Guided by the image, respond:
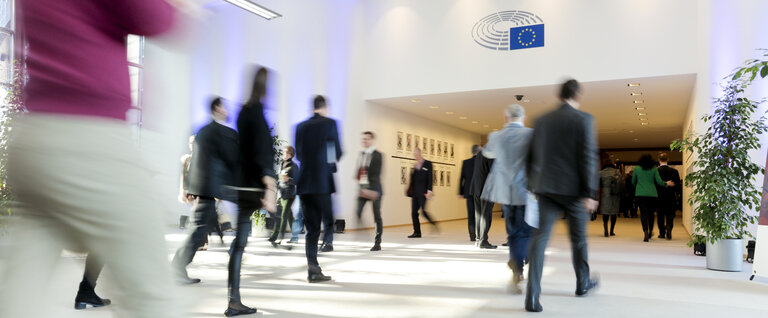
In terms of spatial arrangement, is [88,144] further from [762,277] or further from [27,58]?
[762,277]

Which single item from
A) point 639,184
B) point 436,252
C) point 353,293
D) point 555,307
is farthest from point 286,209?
point 639,184

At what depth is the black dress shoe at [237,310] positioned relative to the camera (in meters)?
3.62

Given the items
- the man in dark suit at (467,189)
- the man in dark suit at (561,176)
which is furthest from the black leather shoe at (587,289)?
the man in dark suit at (467,189)

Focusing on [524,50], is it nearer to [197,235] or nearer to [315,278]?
[315,278]

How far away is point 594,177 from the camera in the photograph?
4004mm

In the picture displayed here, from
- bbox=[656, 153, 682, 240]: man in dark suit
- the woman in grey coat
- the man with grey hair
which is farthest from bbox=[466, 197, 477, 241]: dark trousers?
the man with grey hair

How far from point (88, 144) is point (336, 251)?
6703mm

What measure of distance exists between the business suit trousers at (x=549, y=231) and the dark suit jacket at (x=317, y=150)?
1.87 m

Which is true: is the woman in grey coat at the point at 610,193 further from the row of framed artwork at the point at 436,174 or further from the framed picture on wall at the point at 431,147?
the framed picture on wall at the point at 431,147

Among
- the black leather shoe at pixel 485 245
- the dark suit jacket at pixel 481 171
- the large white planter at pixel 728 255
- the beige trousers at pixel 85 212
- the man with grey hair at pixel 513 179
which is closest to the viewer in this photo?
the beige trousers at pixel 85 212

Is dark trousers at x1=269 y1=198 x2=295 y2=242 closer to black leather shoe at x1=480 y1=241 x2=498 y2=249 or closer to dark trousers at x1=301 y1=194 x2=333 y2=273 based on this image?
black leather shoe at x1=480 y1=241 x2=498 y2=249

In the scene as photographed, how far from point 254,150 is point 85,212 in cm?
261

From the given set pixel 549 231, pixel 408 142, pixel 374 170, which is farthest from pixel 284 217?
pixel 408 142

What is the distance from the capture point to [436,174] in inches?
675
